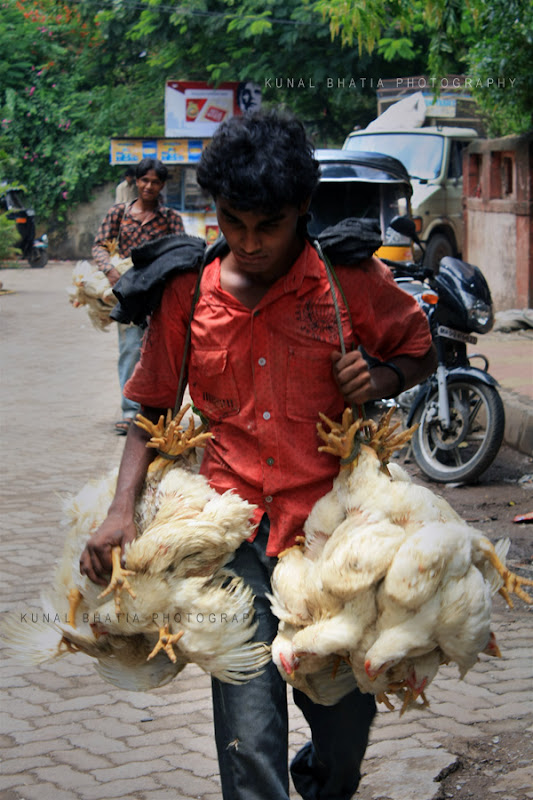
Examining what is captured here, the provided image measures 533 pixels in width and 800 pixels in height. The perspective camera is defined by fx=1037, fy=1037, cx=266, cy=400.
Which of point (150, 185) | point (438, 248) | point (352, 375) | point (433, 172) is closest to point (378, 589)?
point (352, 375)

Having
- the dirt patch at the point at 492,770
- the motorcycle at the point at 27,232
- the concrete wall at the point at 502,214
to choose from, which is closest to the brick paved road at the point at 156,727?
the dirt patch at the point at 492,770

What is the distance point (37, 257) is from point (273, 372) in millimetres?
24529

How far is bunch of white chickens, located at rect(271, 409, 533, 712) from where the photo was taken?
214 centimetres

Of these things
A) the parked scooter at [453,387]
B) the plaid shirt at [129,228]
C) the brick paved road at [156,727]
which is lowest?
the brick paved road at [156,727]

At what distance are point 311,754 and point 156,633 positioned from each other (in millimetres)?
625

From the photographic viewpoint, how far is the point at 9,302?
18266mm

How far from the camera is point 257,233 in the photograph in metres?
2.31

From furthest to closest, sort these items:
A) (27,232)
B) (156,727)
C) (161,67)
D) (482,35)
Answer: (161,67) < (27,232) < (482,35) < (156,727)

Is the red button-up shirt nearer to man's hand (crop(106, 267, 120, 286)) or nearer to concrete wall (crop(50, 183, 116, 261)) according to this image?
man's hand (crop(106, 267, 120, 286))

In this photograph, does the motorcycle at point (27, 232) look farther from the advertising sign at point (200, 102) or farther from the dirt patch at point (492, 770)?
the dirt patch at point (492, 770)

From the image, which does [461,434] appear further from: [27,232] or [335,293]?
[27,232]

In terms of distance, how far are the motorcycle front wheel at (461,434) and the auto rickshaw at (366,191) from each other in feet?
19.2

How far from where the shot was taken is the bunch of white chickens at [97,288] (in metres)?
7.55

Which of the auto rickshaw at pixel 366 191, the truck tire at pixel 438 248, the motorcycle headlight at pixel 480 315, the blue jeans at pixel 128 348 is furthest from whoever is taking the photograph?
the truck tire at pixel 438 248
